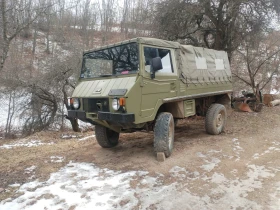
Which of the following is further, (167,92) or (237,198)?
(167,92)

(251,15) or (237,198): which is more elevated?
(251,15)

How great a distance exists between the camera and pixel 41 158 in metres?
5.75

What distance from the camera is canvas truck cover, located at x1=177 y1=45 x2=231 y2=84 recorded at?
625 cm

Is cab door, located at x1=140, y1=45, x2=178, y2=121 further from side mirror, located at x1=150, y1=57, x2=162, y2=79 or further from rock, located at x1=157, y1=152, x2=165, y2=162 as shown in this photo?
rock, located at x1=157, y1=152, x2=165, y2=162

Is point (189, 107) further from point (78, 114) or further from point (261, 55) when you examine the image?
point (261, 55)

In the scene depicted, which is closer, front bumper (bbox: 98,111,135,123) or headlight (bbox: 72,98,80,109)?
front bumper (bbox: 98,111,135,123)

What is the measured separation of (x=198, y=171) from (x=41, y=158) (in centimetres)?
335

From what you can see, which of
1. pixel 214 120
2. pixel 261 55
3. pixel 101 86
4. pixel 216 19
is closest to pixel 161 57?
pixel 101 86

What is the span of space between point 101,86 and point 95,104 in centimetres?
40

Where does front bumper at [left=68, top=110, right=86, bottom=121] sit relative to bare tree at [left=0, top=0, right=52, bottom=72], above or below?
below

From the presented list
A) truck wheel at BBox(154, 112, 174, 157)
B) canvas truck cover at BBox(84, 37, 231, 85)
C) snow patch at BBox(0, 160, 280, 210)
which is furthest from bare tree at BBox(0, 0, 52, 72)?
truck wheel at BBox(154, 112, 174, 157)

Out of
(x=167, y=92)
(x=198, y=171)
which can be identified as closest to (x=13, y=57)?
(x=167, y=92)

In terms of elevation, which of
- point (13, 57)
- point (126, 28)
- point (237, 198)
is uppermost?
point (126, 28)

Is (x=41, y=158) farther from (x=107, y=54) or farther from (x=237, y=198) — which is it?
(x=237, y=198)
